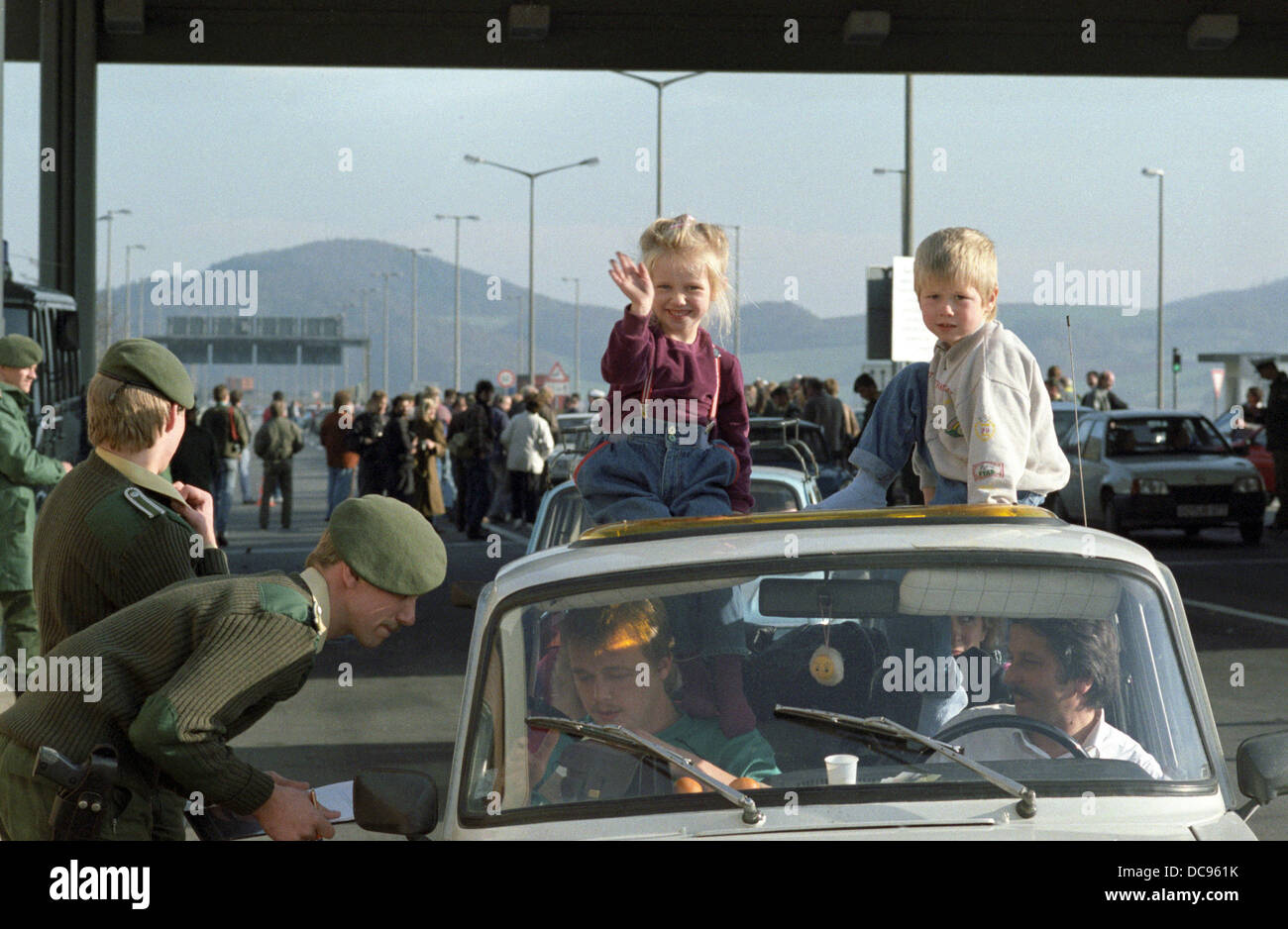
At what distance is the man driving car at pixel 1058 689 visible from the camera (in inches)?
122

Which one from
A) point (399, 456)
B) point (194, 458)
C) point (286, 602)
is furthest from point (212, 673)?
point (399, 456)

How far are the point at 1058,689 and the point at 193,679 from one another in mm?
1600

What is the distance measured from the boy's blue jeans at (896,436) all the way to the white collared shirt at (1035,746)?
5.36 ft

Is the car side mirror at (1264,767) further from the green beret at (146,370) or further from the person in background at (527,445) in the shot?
the person in background at (527,445)

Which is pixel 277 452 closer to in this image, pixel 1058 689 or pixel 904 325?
pixel 904 325

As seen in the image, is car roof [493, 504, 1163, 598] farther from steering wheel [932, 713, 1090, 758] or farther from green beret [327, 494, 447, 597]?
steering wheel [932, 713, 1090, 758]

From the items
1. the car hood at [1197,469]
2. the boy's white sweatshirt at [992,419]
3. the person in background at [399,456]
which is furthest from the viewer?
the car hood at [1197,469]

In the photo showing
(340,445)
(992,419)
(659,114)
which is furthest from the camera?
(659,114)

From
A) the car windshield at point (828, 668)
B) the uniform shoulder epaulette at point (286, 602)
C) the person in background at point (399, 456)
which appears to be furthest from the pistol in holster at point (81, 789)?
the person in background at point (399, 456)

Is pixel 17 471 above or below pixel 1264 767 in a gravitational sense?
above

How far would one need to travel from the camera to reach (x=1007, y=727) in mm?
3172
